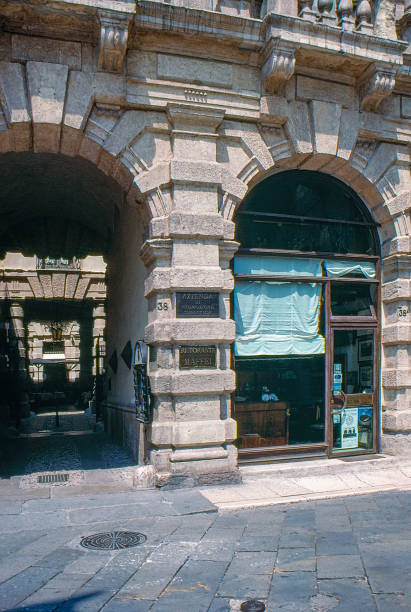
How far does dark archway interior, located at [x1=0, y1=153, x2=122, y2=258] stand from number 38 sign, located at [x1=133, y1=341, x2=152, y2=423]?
360 cm

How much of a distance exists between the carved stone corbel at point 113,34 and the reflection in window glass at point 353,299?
4877 mm

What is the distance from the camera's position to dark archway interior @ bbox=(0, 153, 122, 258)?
1138cm

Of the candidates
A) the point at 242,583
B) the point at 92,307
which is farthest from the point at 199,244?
the point at 92,307

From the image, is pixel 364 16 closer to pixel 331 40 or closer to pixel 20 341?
pixel 331 40

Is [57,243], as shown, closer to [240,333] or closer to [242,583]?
[240,333]

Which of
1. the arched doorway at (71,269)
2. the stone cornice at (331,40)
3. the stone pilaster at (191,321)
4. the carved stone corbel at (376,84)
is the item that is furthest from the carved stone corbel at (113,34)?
the carved stone corbel at (376,84)

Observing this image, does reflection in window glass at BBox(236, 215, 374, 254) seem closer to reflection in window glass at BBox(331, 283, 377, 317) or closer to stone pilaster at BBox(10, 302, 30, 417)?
reflection in window glass at BBox(331, 283, 377, 317)

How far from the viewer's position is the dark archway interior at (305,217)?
9070mm

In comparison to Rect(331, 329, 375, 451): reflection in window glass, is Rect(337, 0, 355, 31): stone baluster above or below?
above

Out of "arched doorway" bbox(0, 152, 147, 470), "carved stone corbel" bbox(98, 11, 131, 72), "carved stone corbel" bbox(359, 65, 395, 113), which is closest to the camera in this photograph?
"carved stone corbel" bbox(98, 11, 131, 72)

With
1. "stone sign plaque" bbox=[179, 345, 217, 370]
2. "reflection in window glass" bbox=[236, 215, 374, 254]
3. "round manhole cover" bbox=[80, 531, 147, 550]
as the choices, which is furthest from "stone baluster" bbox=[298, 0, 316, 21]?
"round manhole cover" bbox=[80, 531, 147, 550]

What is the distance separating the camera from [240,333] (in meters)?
8.70

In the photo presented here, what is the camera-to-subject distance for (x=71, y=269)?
20.3 metres

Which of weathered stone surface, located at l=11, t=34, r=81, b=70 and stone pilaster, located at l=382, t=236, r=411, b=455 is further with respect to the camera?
stone pilaster, located at l=382, t=236, r=411, b=455
